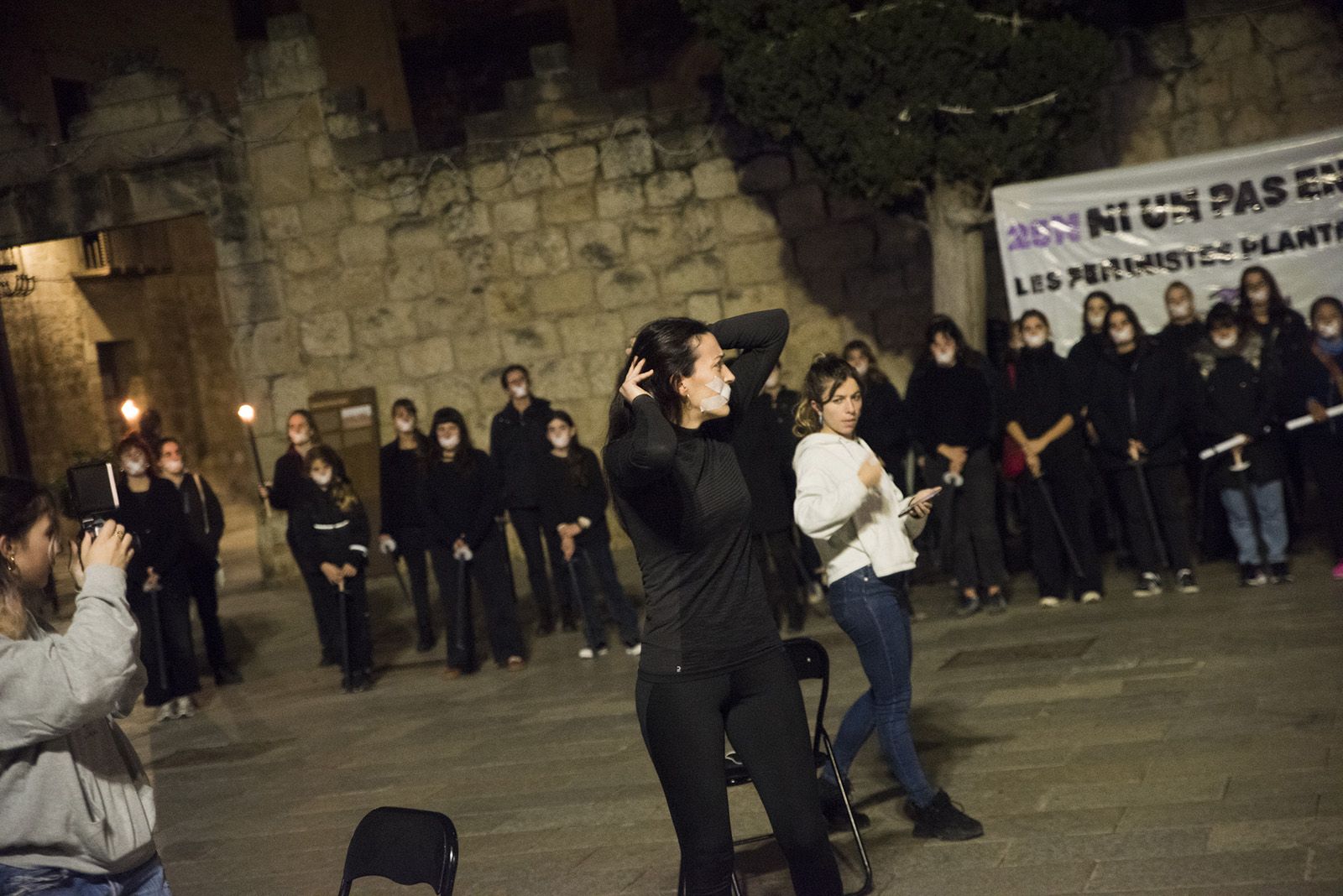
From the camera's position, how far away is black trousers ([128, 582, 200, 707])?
384 inches

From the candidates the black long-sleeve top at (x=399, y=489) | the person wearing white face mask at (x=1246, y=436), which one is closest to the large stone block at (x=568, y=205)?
the black long-sleeve top at (x=399, y=489)

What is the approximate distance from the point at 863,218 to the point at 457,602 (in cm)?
484

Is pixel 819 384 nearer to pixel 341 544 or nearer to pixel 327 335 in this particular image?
pixel 341 544

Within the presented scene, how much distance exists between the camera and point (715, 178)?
12.7m

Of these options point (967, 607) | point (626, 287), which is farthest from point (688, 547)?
point (626, 287)

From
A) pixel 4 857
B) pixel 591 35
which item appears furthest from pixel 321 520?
pixel 591 35

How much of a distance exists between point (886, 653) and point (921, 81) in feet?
19.7

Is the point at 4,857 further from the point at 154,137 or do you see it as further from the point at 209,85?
the point at 209,85

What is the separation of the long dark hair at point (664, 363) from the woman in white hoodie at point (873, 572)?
130cm

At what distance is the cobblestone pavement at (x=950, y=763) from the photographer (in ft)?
16.0

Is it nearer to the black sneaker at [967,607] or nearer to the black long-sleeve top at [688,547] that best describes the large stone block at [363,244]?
the black sneaker at [967,607]

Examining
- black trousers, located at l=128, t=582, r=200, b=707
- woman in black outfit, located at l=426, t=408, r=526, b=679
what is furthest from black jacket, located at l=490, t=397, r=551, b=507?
black trousers, located at l=128, t=582, r=200, b=707

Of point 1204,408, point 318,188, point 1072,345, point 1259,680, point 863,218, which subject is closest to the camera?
point 1259,680

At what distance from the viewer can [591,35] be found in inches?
932
